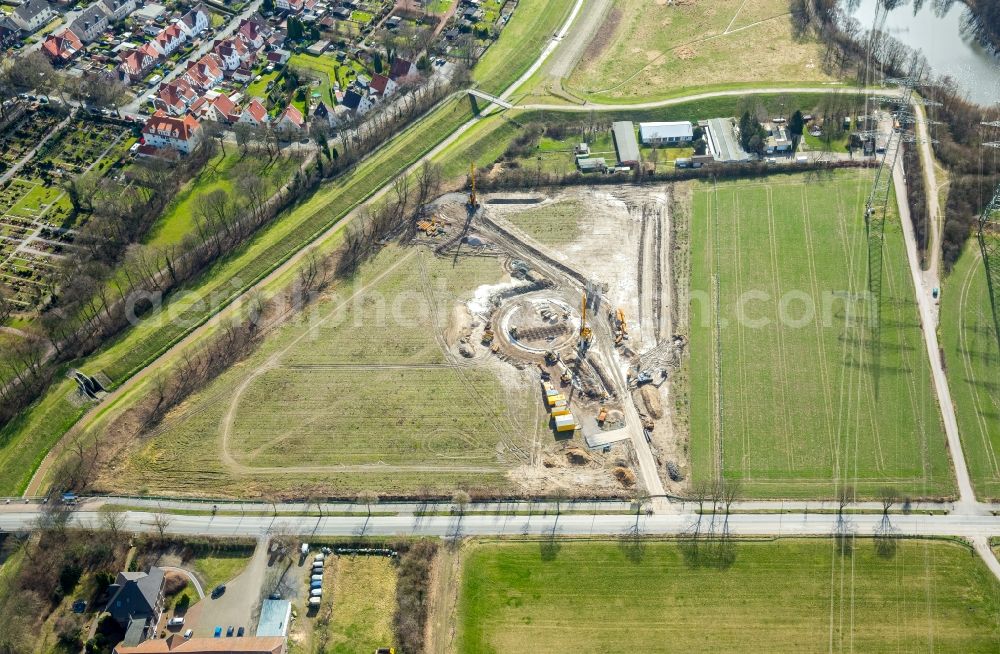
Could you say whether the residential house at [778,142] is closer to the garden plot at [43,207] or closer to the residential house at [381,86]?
the residential house at [381,86]

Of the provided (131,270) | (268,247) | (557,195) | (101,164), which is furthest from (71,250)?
(557,195)

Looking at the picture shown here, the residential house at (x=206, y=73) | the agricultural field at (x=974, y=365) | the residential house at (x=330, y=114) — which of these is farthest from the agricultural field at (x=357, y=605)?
the residential house at (x=206, y=73)

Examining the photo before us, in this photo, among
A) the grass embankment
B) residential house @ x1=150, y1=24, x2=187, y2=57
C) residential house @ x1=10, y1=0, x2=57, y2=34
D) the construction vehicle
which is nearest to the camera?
the construction vehicle

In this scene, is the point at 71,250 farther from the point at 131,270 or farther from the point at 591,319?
the point at 591,319

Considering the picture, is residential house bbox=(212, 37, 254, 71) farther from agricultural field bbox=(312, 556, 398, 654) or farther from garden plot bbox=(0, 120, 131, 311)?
agricultural field bbox=(312, 556, 398, 654)

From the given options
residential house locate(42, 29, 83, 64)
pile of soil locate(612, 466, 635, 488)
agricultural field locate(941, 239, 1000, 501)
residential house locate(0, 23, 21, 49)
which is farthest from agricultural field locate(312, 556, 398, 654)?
residential house locate(0, 23, 21, 49)

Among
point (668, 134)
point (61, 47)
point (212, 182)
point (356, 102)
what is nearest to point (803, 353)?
point (668, 134)

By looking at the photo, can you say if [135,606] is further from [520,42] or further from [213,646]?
[520,42]
